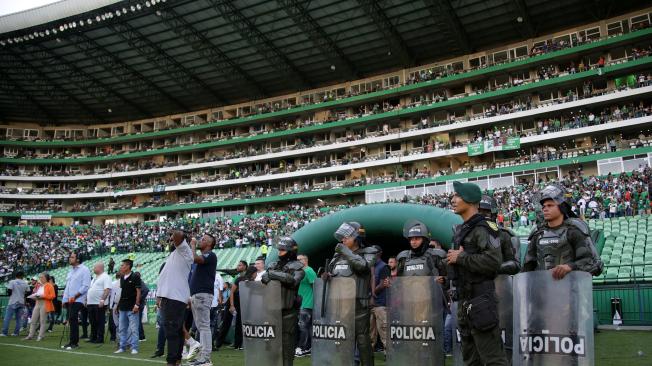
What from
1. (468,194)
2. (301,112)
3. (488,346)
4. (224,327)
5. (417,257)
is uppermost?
(301,112)

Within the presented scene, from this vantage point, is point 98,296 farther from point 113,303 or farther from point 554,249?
point 554,249

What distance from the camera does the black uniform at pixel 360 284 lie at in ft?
22.2

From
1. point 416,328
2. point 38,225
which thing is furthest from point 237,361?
point 38,225

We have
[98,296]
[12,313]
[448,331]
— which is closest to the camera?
[448,331]

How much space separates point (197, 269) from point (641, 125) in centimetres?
3895

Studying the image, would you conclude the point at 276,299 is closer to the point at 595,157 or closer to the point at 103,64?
the point at 595,157

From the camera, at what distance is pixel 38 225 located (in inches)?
2435

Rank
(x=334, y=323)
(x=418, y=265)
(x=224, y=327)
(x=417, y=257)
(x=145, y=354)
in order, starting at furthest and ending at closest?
(x=224, y=327) < (x=145, y=354) < (x=417, y=257) < (x=418, y=265) < (x=334, y=323)

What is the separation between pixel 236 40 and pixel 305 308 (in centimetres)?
4084

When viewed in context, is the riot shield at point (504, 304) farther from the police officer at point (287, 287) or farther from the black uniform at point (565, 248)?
the police officer at point (287, 287)

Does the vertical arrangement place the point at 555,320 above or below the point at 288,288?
below

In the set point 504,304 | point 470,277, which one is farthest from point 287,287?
point 470,277

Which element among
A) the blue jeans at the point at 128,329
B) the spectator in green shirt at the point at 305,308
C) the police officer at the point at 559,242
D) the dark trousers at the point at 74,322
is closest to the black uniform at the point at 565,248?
the police officer at the point at 559,242

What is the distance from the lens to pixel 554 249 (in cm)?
575
